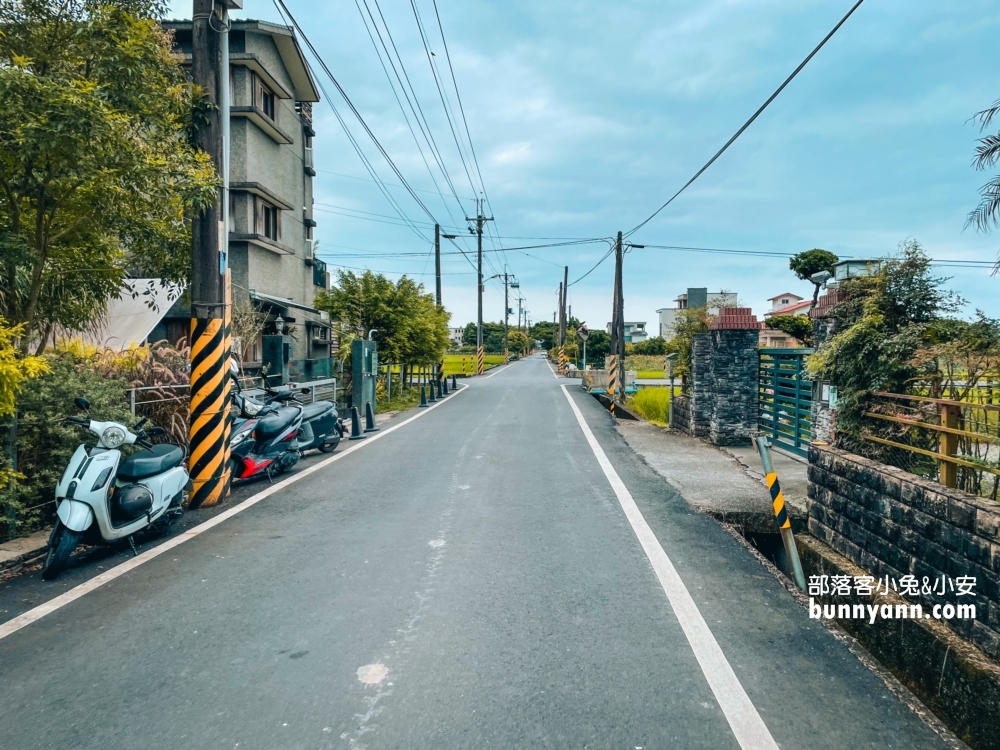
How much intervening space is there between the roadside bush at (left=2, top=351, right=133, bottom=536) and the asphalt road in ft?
4.77

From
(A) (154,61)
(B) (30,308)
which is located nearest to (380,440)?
(B) (30,308)

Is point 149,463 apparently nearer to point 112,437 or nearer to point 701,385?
point 112,437

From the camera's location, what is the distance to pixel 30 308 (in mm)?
7195

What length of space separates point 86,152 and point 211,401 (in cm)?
290

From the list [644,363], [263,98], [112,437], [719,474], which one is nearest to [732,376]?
[719,474]

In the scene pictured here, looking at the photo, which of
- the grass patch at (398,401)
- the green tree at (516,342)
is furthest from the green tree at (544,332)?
the grass patch at (398,401)

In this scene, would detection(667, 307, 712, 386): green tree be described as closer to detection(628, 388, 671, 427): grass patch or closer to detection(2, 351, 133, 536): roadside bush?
detection(628, 388, 671, 427): grass patch

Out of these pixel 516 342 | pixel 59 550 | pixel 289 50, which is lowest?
pixel 59 550

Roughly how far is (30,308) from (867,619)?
8264 mm

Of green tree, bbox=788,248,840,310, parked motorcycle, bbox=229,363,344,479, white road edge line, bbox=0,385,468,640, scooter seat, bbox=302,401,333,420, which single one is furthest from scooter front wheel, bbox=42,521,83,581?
green tree, bbox=788,248,840,310

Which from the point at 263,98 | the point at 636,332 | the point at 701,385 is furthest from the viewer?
the point at 636,332

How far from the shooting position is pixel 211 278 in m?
7.80

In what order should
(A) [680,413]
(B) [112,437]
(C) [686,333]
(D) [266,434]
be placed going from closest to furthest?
(B) [112,437] → (D) [266,434] → (C) [686,333] → (A) [680,413]

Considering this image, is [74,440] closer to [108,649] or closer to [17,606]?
[17,606]
